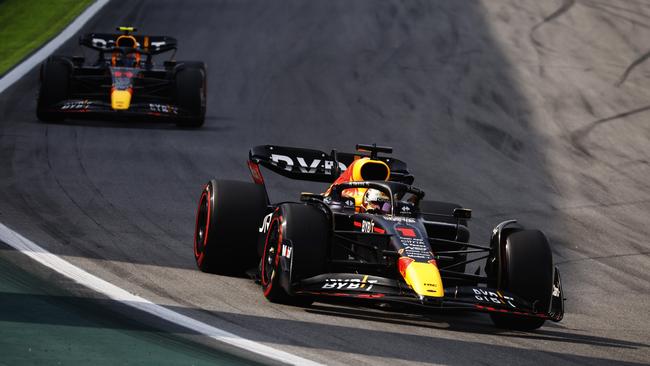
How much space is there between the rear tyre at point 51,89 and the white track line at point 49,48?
3353 mm

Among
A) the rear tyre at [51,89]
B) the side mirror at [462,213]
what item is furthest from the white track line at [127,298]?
the rear tyre at [51,89]

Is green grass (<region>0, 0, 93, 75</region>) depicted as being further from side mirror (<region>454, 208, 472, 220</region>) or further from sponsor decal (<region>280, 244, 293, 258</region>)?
sponsor decal (<region>280, 244, 293, 258</region>)

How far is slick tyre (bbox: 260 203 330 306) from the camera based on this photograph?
9.42 metres

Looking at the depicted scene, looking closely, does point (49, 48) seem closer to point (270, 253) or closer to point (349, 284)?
point (270, 253)

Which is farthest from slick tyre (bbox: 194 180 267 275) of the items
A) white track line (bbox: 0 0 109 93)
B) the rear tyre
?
white track line (bbox: 0 0 109 93)

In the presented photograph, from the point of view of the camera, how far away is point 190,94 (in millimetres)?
20875

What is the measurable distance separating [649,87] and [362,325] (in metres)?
18.4

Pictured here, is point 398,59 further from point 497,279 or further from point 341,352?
point 341,352

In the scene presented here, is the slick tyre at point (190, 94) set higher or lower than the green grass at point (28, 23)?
higher

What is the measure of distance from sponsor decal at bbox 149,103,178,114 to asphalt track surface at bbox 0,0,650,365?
0.37 meters

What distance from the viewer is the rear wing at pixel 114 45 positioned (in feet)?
70.7

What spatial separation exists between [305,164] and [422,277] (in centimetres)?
336

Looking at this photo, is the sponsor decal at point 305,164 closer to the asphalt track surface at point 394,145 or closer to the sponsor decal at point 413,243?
the asphalt track surface at point 394,145

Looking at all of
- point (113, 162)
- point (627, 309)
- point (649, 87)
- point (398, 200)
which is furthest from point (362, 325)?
point (649, 87)
